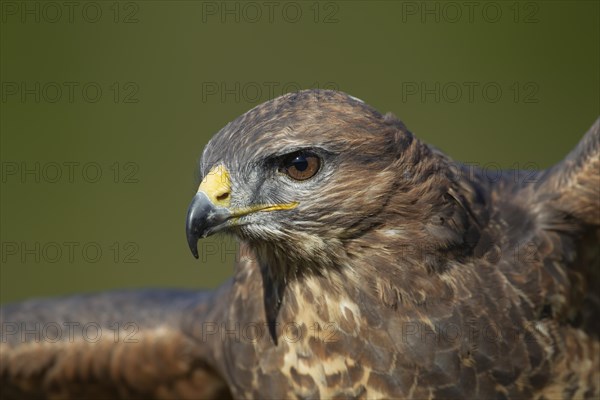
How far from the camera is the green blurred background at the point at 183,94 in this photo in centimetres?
929

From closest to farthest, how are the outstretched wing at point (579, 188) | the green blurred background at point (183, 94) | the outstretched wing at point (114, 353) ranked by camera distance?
the outstretched wing at point (579, 188), the outstretched wing at point (114, 353), the green blurred background at point (183, 94)

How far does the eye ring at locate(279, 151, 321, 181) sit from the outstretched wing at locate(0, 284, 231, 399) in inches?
49.9

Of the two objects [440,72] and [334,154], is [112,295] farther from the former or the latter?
[440,72]

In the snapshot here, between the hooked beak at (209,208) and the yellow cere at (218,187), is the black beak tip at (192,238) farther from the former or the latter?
the yellow cere at (218,187)

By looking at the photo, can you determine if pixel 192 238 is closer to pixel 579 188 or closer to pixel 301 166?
pixel 301 166

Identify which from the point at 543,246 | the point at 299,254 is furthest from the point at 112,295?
the point at 543,246

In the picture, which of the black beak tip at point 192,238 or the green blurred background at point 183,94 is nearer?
the black beak tip at point 192,238

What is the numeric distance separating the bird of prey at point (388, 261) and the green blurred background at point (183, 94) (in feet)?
17.3

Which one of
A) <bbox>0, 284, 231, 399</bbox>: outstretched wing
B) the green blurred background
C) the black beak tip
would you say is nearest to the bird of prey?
the black beak tip

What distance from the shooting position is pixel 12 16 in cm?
964

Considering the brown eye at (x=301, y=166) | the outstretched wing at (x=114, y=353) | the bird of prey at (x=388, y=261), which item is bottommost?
the outstretched wing at (x=114, y=353)

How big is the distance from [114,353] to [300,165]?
185cm

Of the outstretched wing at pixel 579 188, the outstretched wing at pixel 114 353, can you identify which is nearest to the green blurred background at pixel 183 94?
the outstretched wing at pixel 114 353

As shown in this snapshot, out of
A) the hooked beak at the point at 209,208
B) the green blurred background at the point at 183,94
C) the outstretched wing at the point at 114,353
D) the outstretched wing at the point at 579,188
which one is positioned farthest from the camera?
the green blurred background at the point at 183,94
